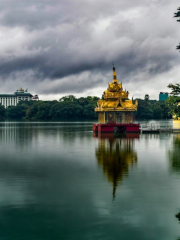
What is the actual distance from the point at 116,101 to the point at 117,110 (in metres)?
1.51

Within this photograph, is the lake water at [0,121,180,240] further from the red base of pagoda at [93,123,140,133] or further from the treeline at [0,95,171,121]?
the treeline at [0,95,171,121]

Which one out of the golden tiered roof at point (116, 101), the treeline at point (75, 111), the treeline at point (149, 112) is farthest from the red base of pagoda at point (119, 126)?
the treeline at point (149, 112)

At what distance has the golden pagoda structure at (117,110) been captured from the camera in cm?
6266

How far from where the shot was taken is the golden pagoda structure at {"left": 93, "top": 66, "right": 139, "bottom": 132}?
206 feet

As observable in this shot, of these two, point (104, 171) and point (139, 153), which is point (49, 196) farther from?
point (139, 153)

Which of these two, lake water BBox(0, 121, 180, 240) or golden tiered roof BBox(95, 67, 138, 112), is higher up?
golden tiered roof BBox(95, 67, 138, 112)

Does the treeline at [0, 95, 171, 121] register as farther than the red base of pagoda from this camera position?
Yes

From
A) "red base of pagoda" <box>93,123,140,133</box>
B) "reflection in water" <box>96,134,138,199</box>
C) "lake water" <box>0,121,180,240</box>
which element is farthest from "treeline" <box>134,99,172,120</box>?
"lake water" <box>0,121,180,240</box>

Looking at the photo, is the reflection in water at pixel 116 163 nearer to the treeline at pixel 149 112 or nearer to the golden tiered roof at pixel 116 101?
the golden tiered roof at pixel 116 101

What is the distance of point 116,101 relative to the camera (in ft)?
207

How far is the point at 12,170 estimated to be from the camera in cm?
2472

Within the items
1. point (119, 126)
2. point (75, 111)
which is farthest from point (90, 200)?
point (75, 111)

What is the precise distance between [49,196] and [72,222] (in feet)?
12.3

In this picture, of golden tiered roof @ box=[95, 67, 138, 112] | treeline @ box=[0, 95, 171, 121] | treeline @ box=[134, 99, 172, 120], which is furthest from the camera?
treeline @ box=[134, 99, 172, 120]
